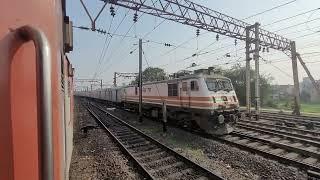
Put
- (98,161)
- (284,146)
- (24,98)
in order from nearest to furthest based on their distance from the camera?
(24,98)
(98,161)
(284,146)

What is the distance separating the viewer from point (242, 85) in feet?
150

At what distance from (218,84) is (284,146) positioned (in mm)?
5477

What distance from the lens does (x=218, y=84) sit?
15.8 metres

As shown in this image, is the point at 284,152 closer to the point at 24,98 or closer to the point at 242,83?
the point at 24,98

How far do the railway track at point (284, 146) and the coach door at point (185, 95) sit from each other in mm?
1936

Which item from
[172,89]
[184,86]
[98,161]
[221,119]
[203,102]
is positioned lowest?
[98,161]

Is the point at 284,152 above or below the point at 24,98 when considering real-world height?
below

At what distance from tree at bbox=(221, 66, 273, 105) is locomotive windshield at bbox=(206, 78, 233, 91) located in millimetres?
28162

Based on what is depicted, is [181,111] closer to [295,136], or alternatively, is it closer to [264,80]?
[295,136]

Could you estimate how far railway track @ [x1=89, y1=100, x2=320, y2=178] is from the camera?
9148 mm

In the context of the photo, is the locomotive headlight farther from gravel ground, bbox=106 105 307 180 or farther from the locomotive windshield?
the locomotive windshield

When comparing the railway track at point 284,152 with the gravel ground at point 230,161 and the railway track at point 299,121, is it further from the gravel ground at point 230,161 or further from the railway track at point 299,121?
the railway track at point 299,121

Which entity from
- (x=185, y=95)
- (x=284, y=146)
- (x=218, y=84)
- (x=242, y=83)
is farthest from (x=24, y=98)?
(x=242, y=83)

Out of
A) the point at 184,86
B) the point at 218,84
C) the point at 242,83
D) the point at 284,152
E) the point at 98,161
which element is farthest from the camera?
the point at 242,83
